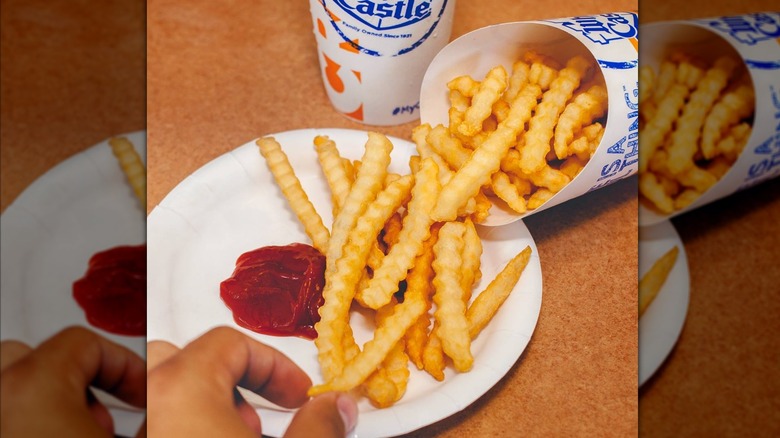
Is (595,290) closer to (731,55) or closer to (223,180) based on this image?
(731,55)

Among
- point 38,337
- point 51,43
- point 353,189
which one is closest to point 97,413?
point 38,337

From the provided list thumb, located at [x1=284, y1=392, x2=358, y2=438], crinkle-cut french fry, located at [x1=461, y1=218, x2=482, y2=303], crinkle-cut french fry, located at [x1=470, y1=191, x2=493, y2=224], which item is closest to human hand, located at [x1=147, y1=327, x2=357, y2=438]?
thumb, located at [x1=284, y1=392, x2=358, y2=438]

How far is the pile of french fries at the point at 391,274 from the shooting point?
2.44 feet

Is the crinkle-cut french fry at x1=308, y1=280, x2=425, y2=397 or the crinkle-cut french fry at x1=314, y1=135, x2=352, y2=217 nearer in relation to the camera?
the crinkle-cut french fry at x1=308, y1=280, x2=425, y2=397

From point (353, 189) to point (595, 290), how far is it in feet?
1.23

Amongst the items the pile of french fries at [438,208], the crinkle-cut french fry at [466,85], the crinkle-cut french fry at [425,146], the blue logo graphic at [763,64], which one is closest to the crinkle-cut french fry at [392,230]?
the pile of french fries at [438,208]

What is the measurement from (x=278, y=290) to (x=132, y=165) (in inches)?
9.7

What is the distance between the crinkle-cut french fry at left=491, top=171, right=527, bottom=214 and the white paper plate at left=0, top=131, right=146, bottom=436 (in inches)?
18.3

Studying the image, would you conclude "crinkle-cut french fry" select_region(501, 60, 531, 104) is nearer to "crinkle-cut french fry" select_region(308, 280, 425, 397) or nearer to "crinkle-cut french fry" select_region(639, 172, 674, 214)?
"crinkle-cut french fry" select_region(639, 172, 674, 214)

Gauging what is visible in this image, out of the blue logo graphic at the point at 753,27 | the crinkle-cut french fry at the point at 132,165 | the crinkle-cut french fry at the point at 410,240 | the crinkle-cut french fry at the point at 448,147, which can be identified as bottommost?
the crinkle-cut french fry at the point at 410,240

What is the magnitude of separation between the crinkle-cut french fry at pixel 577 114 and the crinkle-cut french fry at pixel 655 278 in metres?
0.20

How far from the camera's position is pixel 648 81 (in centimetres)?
92

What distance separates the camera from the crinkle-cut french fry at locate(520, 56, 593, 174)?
86 centimetres

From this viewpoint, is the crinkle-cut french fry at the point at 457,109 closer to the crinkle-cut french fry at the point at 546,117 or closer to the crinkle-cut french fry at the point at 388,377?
the crinkle-cut french fry at the point at 546,117
